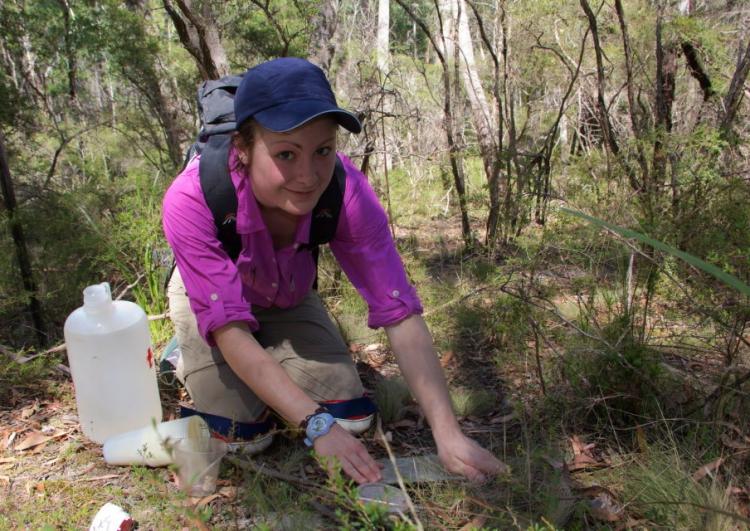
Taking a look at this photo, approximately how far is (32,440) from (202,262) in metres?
1.10

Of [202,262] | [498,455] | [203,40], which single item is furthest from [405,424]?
[203,40]

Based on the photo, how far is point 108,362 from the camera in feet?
7.72

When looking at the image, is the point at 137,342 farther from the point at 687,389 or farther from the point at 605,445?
the point at 687,389

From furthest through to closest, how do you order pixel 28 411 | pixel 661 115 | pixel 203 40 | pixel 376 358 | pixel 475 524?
pixel 203 40 → pixel 376 358 → pixel 661 115 → pixel 28 411 → pixel 475 524

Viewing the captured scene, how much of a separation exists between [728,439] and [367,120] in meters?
2.67

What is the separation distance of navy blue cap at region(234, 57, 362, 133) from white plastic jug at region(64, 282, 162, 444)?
96 cm

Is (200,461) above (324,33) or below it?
below

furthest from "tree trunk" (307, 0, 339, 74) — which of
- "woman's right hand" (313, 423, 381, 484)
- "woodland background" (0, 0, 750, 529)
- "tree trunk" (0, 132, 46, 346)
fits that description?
"woman's right hand" (313, 423, 381, 484)

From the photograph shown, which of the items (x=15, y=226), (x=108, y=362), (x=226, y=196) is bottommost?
(x=108, y=362)

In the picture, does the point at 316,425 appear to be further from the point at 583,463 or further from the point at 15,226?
the point at 15,226

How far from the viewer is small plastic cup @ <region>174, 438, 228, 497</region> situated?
1.82 m

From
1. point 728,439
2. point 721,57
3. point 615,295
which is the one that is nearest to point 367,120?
point 615,295

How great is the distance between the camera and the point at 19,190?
4.10 meters

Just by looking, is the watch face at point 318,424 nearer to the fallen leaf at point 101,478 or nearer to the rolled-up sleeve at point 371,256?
the rolled-up sleeve at point 371,256
